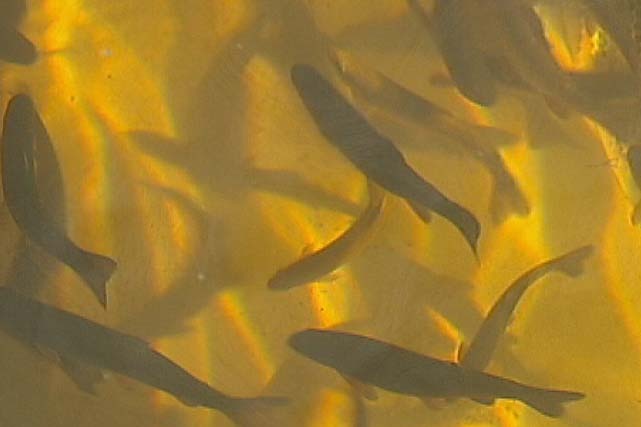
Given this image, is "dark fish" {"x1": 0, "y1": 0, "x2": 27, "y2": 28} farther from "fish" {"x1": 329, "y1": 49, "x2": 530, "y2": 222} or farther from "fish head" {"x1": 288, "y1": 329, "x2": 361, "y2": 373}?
"fish head" {"x1": 288, "y1": 329, "x2": 361, "y2": 373}

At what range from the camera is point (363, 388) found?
8.13 feet

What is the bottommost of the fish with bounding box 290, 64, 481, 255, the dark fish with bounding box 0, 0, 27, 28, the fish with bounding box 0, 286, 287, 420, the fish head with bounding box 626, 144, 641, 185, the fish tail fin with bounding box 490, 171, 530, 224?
the fish with bounding box 0, 286, 287, 420

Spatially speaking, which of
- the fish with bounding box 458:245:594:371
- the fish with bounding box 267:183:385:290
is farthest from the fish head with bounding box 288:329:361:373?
the fish with bounding box 458:245:594:371

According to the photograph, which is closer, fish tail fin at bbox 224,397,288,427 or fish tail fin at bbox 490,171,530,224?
fish tail fin at bbox 224,397,288,427

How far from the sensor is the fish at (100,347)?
93.0 inches

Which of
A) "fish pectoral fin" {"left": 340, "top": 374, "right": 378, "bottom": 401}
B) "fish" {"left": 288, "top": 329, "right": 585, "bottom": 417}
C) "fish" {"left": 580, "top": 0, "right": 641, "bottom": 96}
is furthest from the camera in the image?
"fish" {"left": 580, "top": 0, "right": 641, "bottom": 96}

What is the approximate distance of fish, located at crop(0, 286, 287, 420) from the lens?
7.75 feet

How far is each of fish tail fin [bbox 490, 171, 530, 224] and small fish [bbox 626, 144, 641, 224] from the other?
0.30 metres

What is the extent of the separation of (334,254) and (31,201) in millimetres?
777

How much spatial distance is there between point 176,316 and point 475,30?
1126 mm

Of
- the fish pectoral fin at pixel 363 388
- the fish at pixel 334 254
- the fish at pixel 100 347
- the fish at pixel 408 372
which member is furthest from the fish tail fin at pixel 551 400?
the fish at pixel 100 347

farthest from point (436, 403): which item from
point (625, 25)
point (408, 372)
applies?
point (625, 25)

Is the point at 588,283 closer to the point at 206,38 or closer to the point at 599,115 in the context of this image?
the point at 599,115

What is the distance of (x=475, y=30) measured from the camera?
8.60 feet
